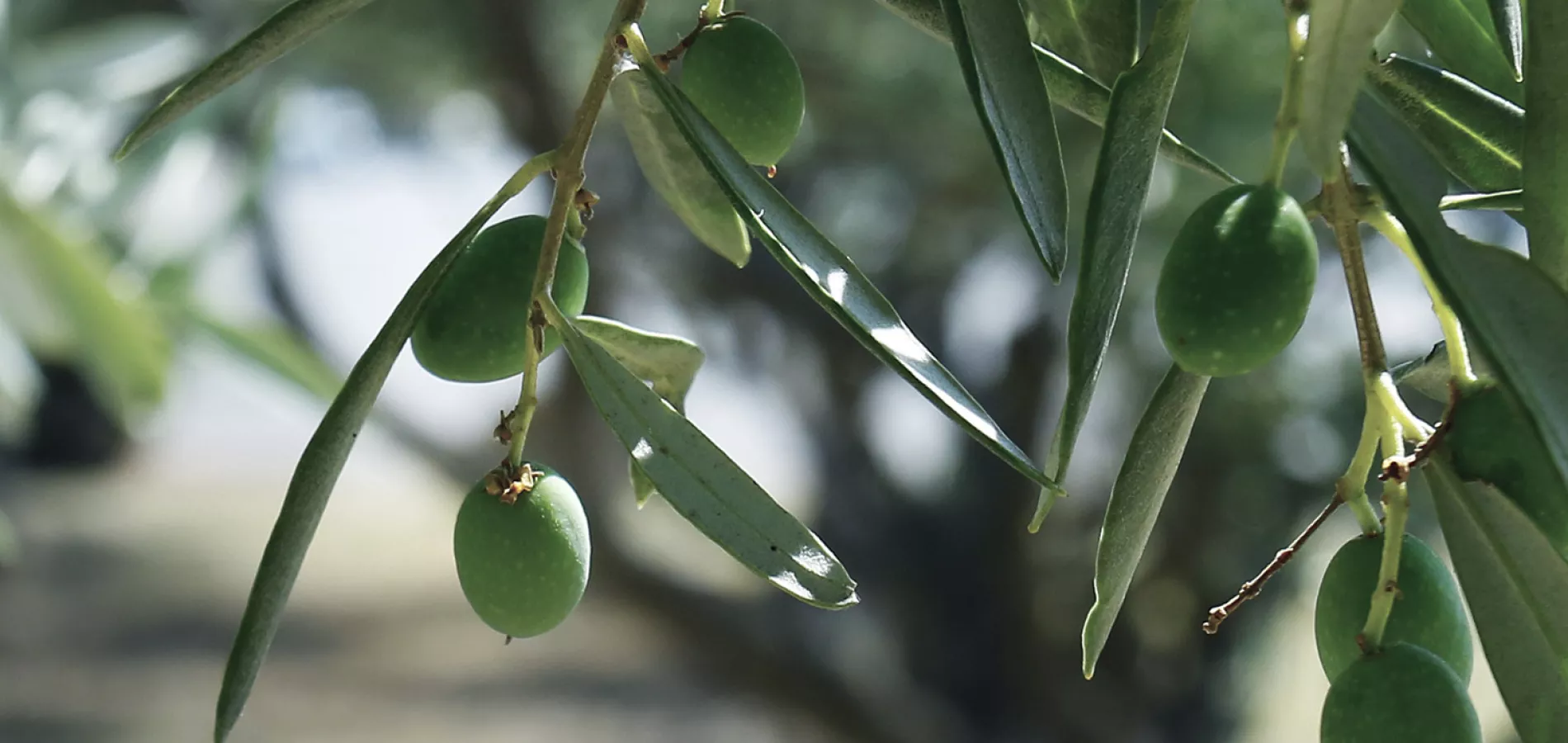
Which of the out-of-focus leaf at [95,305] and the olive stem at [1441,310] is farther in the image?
the out-of-focus leaf at [95,305]

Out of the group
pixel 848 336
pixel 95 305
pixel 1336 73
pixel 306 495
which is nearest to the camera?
pixel 1336 73

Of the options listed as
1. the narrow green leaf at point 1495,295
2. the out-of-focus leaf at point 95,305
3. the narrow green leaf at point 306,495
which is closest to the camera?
the narrow green leaf at point 1495,295

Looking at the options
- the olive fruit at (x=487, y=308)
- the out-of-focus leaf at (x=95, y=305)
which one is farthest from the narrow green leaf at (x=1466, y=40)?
the out-of-focus leaf at (x=95, y=305)

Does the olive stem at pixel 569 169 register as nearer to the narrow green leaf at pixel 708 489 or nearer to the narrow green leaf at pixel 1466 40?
the narrow green leaf at pixel 708 489

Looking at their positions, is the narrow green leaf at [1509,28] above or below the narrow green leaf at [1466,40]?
below

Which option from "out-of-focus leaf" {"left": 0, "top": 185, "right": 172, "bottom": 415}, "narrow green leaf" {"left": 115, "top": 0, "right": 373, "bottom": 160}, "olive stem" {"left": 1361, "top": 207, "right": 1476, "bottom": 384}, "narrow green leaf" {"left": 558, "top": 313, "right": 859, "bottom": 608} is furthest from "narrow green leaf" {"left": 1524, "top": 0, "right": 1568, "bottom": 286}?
"out-of-focus leaf" {"left": 0, "top": 185, "right": 172, "bottom": 415}

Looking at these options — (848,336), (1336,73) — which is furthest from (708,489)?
(848,336)

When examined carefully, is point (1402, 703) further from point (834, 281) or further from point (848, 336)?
point (848, 336)

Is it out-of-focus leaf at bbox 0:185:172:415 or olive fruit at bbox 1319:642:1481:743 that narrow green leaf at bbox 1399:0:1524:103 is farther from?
out-of-focus leaf at bbox 0:185:172:415
